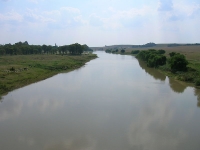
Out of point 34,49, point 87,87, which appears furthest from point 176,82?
point 34,49

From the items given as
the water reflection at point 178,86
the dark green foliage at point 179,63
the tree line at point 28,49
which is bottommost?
the water reflection at point 178,86

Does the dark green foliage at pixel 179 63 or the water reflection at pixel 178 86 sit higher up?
the dark green foliage at pixel 179 63

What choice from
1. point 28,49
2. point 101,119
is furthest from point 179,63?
point 28,49

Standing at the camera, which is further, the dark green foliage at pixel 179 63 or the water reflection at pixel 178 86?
the dark green foliage at pixel 179 63

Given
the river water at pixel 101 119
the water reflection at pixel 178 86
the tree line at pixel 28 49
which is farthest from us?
the tree line at pixel 28 49

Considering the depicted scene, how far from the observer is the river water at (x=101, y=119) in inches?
351

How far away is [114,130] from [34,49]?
190 ft

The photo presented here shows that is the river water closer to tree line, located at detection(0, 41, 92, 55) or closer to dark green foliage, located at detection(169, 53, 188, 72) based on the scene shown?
dark green foliage, located at detection(169, 53, 188, 72)

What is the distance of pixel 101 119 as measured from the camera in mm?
11477

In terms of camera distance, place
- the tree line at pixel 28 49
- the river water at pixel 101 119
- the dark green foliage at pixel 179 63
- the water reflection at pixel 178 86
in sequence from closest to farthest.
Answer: the river water at pixel 101 119
the water reflection at pixel 178 86
the dark green foliage at pixel 179 63
the tree line at pixel 28 49

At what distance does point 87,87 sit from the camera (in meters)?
19.4

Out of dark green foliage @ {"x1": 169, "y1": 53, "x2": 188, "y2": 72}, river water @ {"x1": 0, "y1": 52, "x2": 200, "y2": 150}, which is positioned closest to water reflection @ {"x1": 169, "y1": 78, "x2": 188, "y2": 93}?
river water @ {"x1": 0, "y1": 52, "x2": 200, "y2": 150}

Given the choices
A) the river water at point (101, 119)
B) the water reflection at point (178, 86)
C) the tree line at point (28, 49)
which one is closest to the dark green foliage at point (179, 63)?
the water reflection at point (178, 86)

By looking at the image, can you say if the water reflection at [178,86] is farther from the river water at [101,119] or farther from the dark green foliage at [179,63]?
the dark green foliage at [179,63]
